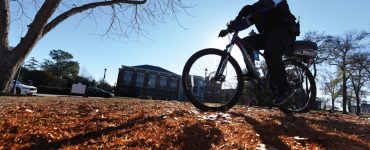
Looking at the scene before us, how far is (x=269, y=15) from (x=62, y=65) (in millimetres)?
95467

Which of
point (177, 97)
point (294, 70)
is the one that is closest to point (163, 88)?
point (177, 97)

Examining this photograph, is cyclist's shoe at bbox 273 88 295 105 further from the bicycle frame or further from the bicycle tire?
the bicycle tire

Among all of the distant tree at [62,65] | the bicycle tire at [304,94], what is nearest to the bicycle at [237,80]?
the bicycle tire at [304,94]

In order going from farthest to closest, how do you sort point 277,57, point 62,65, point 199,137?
point 62,65, point 277,57, point 199,137

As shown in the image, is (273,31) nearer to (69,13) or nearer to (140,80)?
(69,13)

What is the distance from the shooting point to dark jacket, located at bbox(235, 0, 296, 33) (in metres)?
4.18

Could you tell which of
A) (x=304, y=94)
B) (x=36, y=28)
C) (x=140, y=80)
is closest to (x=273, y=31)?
(x=304, y=94)

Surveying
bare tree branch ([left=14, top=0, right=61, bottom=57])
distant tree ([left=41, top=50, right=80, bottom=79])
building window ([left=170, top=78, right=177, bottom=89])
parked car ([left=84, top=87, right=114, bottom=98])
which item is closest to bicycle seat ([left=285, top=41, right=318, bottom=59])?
bare tree branch ([left=14, top=0, right=61, bottom=57])

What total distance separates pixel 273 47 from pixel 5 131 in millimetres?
3207

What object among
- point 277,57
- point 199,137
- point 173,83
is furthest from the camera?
point 173,83

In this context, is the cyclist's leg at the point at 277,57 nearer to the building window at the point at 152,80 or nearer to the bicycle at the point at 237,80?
the bicycle at the point at 237,80

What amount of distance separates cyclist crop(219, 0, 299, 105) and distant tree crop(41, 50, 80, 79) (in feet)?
299

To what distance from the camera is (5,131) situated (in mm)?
2646

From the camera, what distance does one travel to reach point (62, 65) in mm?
92000
